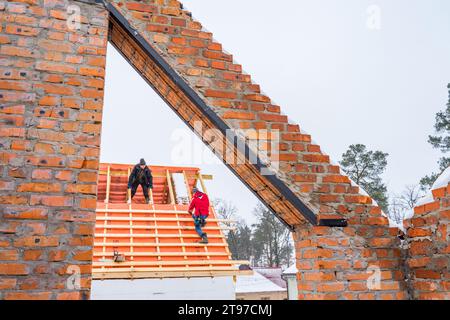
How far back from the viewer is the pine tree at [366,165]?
23.1 meters

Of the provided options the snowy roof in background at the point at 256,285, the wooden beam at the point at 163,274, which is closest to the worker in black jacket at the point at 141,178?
the wooden beam at the point at 163,274

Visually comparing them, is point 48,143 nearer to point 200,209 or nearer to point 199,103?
point 199,103

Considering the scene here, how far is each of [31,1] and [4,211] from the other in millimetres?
1518

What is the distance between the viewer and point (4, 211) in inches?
86.7

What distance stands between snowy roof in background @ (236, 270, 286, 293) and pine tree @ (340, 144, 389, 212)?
27.9 feet

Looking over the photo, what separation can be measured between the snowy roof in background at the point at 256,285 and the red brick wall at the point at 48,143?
19.0 meters

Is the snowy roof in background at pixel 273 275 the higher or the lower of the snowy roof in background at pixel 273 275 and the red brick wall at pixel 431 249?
the lower

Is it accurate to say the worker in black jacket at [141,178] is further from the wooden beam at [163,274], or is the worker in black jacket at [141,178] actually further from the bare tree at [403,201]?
the bare tree at [403,201]

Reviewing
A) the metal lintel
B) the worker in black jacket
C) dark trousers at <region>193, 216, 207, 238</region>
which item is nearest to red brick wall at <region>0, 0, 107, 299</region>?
the metal lintel

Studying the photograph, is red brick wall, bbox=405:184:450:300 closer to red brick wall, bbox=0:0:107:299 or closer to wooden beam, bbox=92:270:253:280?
red brick wall, bbox=0:0:107:299

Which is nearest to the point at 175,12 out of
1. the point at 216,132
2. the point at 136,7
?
the point at 136,7

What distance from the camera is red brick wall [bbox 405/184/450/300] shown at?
8.91 ft

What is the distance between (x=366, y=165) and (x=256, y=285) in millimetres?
10505
